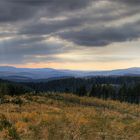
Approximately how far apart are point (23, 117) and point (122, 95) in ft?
354

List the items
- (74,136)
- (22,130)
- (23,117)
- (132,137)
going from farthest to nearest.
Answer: (23,117) < (22,130) < (132,137) < (74,136)

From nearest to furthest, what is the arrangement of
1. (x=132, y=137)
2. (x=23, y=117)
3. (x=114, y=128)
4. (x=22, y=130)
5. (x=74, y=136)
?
(x=74, y=136), (x=132, y=137), (x=22, y=130), (x=114, y=128), (x=23, y=117)

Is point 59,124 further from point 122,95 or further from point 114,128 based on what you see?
point 122,95

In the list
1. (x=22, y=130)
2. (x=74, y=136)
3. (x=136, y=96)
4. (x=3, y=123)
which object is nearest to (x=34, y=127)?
(x=22, y=130)

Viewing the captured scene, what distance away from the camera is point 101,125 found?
50.5 ft

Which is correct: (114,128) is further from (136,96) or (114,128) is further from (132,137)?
(136,96)

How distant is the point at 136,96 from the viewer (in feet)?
400

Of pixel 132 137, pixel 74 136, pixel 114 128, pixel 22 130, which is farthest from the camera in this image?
pixel 114 128

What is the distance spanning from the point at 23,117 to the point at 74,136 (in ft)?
23.0

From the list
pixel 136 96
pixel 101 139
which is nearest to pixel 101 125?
pixel 101 139

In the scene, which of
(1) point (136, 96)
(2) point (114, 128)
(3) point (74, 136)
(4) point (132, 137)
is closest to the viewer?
(3) point (74, 136)

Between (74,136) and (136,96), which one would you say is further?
(136,96)

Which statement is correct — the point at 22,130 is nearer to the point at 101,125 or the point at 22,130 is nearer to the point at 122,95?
the point at 101,125

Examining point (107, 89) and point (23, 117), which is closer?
point (23, 117)
